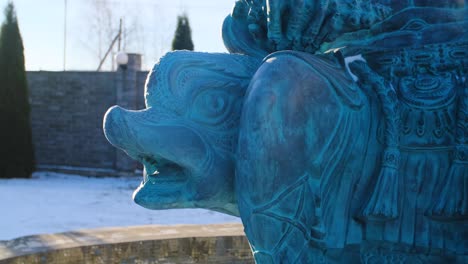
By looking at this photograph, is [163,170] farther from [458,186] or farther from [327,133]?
[458,186]

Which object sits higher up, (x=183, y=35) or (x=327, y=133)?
(x=183, y=35)

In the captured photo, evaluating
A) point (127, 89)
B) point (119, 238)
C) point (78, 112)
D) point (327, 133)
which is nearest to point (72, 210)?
point (119, 238)

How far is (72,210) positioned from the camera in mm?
8602

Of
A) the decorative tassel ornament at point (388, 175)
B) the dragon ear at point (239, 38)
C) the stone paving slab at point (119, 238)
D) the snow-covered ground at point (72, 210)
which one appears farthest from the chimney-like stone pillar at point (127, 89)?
Result: the decorative tassel ornament at point (388, 175)

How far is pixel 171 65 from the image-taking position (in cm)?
169

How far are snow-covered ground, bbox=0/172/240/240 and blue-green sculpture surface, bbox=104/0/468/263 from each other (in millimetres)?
5465

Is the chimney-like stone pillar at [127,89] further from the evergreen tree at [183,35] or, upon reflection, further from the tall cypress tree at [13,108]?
the tall cypress tree at [13,108]

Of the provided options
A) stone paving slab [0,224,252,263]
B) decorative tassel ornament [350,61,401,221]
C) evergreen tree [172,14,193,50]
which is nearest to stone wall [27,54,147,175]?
evergreen tree [172,14,193,50]

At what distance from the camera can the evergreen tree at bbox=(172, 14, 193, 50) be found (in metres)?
14.6

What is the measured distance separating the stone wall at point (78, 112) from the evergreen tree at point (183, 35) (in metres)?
1.45

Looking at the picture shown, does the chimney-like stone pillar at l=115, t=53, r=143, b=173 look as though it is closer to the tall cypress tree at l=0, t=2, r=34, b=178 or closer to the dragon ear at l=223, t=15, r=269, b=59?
the tall cypress tree at l=0, t=2, r=34, b=178

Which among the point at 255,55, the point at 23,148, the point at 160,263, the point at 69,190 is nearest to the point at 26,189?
the point at 69,190

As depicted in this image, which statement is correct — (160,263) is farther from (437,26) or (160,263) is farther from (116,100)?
(116,100)

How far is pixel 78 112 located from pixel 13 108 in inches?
62.8
